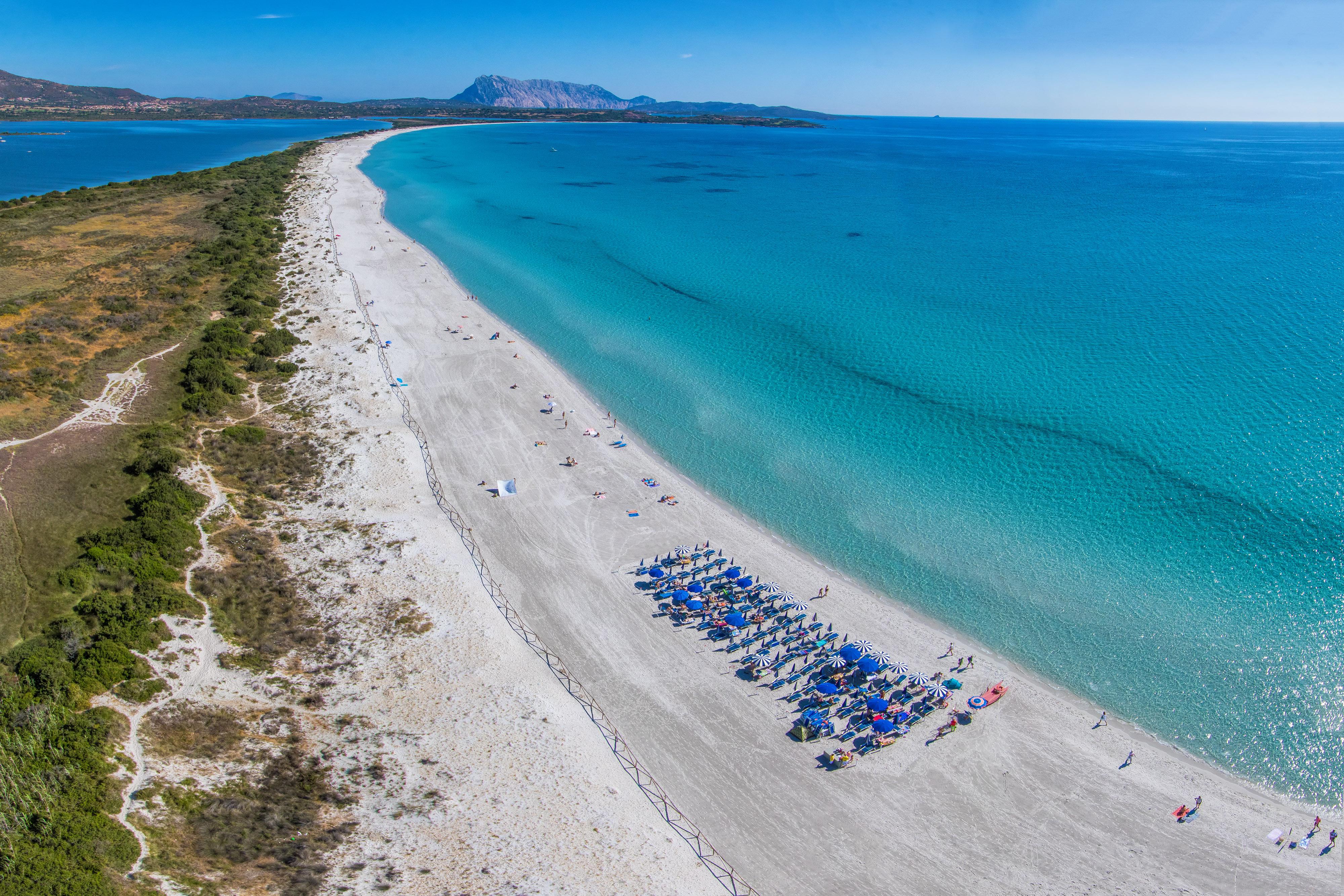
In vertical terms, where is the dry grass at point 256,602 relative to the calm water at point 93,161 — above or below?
below

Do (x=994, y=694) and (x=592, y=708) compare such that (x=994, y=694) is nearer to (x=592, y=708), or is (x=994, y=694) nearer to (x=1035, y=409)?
(x=592, y=708)

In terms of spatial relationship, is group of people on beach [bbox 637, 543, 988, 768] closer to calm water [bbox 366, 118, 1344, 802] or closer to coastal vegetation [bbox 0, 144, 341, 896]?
calm water [bbox 366, 118, 1344, 802]

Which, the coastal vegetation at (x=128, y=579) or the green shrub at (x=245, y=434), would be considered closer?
the coastal vegetation at (x=128, y=579)

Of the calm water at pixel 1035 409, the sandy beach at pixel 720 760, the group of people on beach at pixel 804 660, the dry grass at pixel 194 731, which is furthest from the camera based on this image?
the calm water at pixel 1035 409

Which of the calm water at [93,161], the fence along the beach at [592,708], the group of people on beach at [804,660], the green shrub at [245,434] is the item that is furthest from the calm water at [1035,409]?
the calm water at [93,161]

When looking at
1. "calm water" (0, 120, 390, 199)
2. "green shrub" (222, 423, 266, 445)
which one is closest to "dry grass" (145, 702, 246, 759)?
"green shrub" (222, 423, 266, 445)

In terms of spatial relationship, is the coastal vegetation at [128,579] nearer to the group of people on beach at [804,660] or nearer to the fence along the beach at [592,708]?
the fence along the beach at [592,708]

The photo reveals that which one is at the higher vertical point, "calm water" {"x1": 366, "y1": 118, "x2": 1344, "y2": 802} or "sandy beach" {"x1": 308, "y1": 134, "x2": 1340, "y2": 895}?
"calm water" {"x1": 366, "y1": 118, "x2": 1344, "y2": 802}
